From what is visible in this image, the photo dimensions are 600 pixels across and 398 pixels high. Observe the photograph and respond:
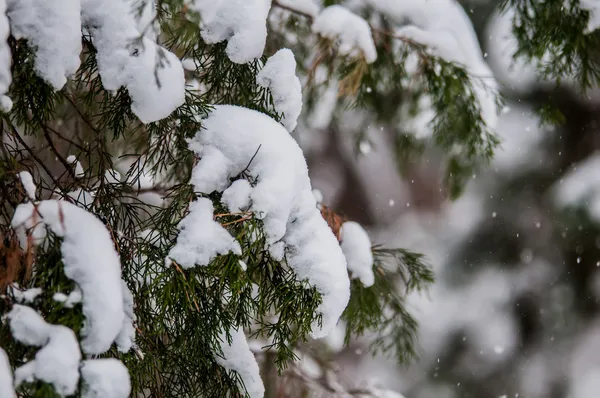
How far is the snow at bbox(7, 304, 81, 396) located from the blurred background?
14.5ft

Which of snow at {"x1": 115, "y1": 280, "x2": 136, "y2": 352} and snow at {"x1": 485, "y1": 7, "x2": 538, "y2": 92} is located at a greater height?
snow at {"x1": 485, "y1": 7, "x2": 538, "y2": 92}

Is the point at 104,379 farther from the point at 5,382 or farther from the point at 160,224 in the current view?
the point at 160,224

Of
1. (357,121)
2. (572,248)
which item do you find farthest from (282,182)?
(572,248)

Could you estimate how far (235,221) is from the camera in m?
1.19

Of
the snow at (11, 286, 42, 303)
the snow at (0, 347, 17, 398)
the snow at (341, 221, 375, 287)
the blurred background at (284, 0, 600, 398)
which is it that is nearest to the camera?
the snow at (0, 347, 17, 398)

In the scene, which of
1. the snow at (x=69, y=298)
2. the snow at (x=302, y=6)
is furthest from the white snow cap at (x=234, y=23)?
the snow at (x=302, y=6)

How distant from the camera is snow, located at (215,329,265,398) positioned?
1.44m

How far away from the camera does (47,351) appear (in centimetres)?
97

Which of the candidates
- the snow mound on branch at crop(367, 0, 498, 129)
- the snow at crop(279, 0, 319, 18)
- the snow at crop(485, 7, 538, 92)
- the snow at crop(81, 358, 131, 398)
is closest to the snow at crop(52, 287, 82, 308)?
the snow at crop(81, 358, 131, 398)

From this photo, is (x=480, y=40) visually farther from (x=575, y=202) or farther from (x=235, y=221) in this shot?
(x=235, y=221)

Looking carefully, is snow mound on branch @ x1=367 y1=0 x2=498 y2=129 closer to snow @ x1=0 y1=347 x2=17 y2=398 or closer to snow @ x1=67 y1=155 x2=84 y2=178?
snow @ x1=67 y1=155 x2=84 y2=178

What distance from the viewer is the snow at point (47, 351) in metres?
0.96

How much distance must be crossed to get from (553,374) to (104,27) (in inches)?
237

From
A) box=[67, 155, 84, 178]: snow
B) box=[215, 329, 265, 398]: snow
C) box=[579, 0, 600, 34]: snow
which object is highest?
box=[579, 0, 600, 34]: snow
